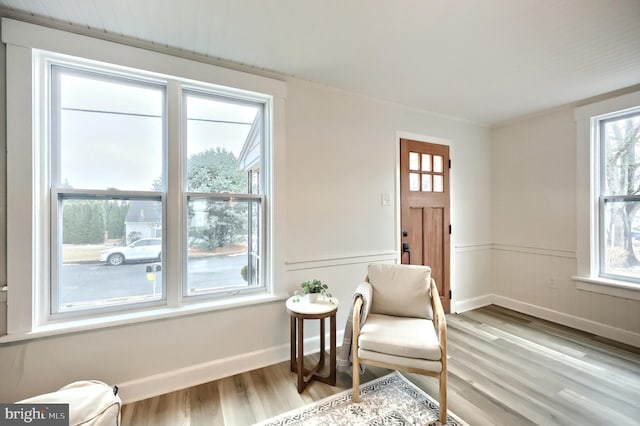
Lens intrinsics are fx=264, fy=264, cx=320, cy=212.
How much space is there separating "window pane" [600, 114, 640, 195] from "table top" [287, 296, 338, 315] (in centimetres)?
326

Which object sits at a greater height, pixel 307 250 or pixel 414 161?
pixel 414 161

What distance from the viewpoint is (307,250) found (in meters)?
2.51

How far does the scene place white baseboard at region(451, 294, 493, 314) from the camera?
344 cm

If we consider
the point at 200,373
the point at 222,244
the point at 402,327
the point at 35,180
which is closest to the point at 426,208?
the point at 402,327

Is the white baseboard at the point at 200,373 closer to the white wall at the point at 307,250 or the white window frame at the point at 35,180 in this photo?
the white wall at the point at 307,250

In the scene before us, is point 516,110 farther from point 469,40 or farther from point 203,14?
point 203,14

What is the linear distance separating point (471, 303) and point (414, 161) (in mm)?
2097

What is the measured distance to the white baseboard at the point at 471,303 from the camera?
3.44 metres

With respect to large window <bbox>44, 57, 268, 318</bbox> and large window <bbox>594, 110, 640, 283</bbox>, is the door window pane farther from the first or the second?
large window <bbox>44, 57, 268, 318</bbox>

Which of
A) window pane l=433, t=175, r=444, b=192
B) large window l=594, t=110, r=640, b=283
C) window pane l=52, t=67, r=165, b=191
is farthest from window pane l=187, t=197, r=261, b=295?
large window l=594, t=110, r=640, b=283

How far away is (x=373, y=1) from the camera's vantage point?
1.52 metres

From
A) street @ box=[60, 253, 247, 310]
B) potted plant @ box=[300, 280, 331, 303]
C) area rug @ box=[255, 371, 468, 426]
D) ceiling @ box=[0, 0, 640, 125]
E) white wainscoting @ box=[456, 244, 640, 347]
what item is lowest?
area rug @ box=[255, 371, 468, 426]

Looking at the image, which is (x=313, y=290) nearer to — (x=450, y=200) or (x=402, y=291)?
(x=402, y=291)

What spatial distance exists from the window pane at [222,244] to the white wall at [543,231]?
3.40m
